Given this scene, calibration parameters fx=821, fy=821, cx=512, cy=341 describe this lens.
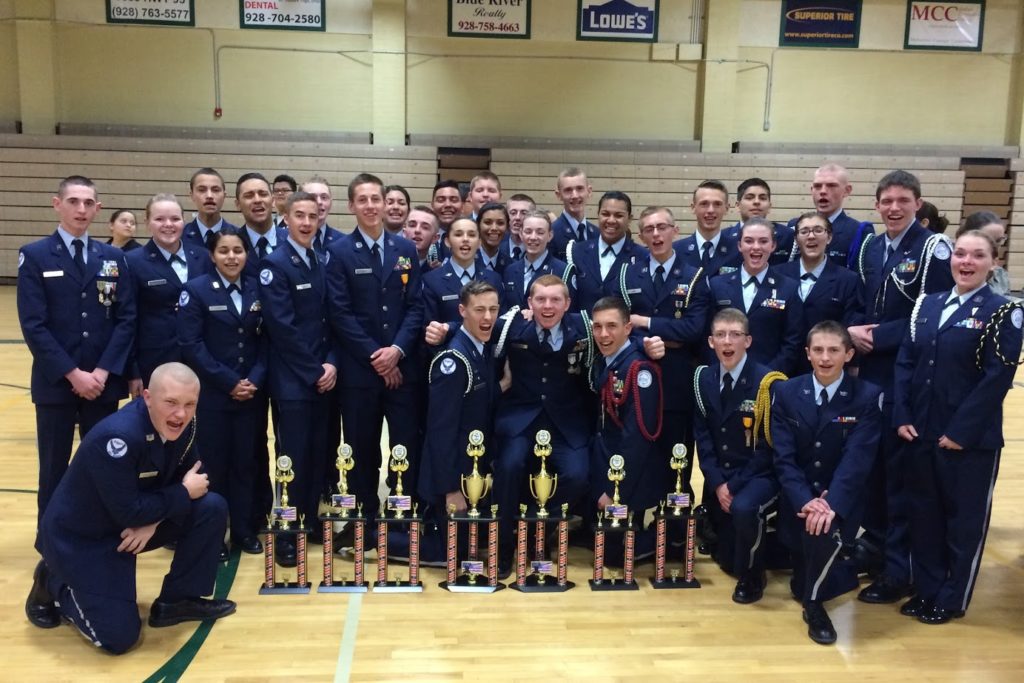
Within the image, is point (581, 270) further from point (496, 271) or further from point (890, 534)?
point (890, 534)

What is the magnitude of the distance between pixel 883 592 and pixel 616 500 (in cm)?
143

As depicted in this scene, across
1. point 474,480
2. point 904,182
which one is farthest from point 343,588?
point 904,182

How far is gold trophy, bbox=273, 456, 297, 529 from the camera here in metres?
4.03

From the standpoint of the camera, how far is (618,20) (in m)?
14.6

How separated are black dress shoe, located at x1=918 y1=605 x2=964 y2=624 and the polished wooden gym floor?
0.14 ft

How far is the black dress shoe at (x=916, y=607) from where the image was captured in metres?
4.02

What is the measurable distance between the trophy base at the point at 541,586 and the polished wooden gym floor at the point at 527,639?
0.05 metres

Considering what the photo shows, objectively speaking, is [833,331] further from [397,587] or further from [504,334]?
[397,587]

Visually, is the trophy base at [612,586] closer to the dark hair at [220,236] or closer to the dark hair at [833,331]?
the dark hair at [833,331]

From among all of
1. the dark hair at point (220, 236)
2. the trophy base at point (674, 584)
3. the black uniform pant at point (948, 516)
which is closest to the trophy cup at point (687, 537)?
the trophy base at point (674, 584)

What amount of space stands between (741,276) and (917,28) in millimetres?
12819

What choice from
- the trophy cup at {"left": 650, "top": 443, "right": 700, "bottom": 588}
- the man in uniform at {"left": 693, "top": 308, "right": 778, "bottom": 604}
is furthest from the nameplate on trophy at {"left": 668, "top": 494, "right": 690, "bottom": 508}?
the man in uniform at {"left": 693, "top": 308, "right": 778, "bottom": 604}

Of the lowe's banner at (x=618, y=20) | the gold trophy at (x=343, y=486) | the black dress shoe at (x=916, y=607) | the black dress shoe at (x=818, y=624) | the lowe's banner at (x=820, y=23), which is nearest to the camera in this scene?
the black dress shoe at (x=818, y=624)

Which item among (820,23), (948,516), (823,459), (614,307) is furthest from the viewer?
(820,23)
